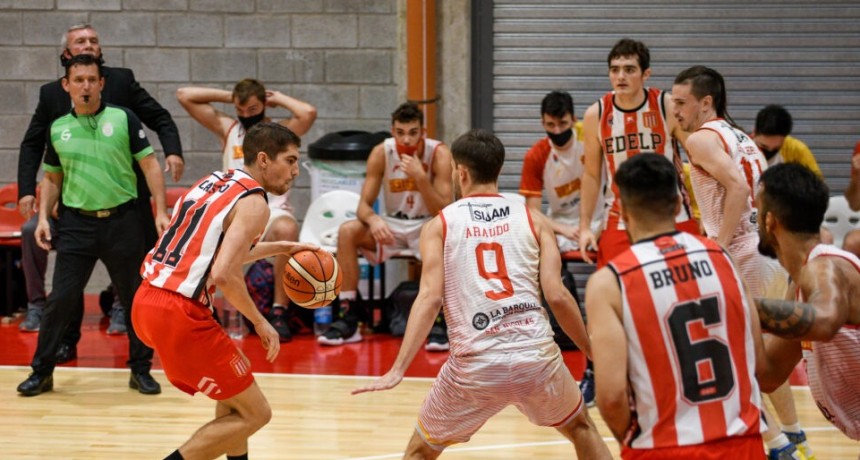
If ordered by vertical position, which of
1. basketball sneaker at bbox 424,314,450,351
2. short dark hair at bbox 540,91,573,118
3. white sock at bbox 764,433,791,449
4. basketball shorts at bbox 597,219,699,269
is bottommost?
basketball sneaker at bbox 424,314,450,351

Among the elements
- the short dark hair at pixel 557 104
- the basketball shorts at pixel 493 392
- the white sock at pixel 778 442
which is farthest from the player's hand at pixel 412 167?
the basketball shorts at pixel 493 392

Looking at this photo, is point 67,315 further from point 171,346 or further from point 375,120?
point 375,120

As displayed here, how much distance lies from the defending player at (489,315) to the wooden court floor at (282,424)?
56.7 inches

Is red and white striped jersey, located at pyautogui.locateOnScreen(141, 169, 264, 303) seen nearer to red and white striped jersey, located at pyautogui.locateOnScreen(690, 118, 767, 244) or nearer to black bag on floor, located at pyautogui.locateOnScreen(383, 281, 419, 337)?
red and white striped jersey, located at pyautogui.locateOnScreen(690, 118, 767, 244)

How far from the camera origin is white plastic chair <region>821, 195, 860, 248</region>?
9039mm

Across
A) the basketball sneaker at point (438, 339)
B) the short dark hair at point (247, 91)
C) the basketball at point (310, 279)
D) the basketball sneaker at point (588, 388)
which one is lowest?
the basketball sneaker at point (438, 339)

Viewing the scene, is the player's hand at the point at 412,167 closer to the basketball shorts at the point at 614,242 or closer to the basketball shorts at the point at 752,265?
the basketball shorts at the point at 614,242

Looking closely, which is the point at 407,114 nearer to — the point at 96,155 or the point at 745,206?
the point at 96,155

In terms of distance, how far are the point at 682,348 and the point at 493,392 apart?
1282 mm

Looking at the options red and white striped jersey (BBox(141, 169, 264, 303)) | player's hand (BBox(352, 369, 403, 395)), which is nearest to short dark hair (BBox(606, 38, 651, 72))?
red and white striped jersey (BBox(141, 169, 264, 303))

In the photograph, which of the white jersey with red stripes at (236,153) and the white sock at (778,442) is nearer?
the white sock at (778,442)

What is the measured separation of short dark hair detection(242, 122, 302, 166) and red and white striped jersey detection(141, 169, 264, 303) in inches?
4.8

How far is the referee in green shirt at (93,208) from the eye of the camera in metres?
6.91

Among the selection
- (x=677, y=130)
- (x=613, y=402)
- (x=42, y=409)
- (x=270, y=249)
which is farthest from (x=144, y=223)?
(x=613, y=402)
